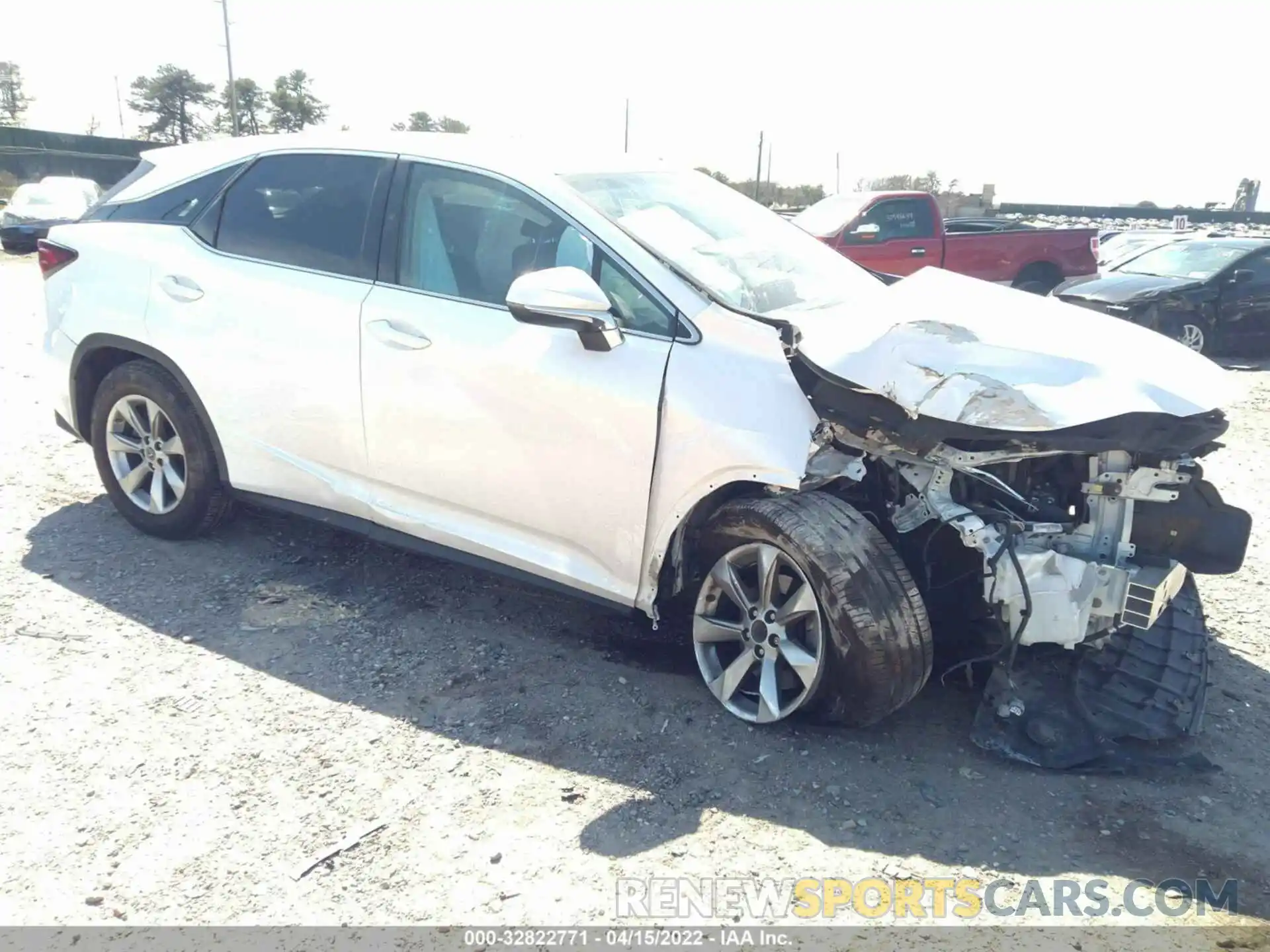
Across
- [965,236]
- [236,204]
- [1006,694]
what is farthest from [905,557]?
[965,236]

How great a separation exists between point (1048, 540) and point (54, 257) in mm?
4632

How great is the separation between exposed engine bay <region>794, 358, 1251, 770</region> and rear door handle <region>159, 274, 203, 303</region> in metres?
2.73

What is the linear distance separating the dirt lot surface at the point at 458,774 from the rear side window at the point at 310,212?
146 centimetres

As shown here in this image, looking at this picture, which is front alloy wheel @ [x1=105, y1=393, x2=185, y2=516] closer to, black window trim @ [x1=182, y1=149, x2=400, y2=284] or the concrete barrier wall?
black window trim @ [x1=182, y1=149, x2=400, y2=284]

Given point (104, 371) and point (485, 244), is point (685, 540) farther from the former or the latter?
point (104, 371)

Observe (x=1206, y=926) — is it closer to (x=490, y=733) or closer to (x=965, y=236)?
(x=490, y=733)

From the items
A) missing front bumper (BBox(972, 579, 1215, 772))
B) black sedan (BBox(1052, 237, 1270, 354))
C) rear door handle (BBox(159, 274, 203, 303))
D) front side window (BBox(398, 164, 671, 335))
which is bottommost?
missing front bumper (BBox(972, 579, 1215, 772))

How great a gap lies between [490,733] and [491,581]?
1.21m

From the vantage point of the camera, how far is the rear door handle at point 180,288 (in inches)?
165

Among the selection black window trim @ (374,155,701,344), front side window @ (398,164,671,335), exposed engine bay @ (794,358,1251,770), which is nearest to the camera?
exposed engine bay @ (794,358,1251,770)

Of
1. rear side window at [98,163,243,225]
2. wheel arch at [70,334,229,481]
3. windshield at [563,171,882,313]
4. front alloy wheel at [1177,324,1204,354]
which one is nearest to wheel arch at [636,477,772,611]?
windshield at [563,171,882,313]

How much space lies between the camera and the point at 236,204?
425cm

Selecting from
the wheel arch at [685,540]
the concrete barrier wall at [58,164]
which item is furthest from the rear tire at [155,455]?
the concrete barrier wall at [58,164]

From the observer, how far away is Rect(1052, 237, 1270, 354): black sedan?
10828 mm
